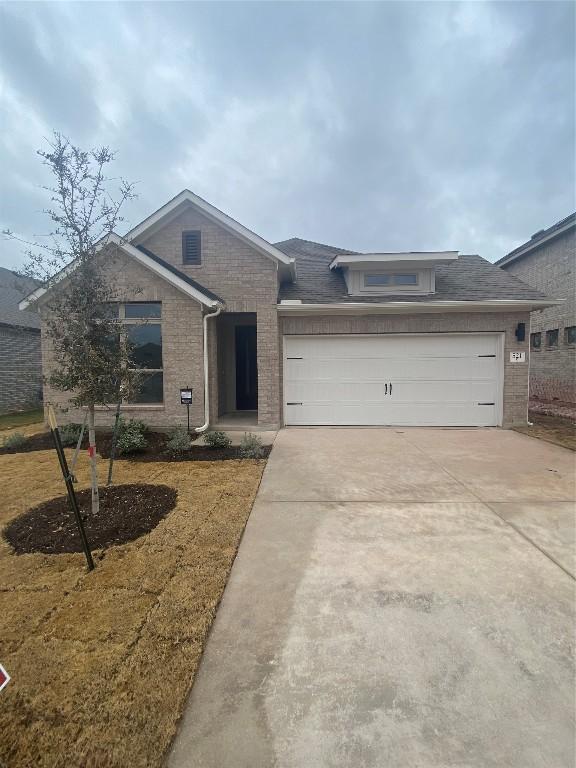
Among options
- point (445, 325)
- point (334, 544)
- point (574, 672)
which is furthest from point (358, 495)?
point (445, 325)

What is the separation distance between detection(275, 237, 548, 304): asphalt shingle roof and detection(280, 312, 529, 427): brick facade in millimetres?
437

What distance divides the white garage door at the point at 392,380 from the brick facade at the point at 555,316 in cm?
632

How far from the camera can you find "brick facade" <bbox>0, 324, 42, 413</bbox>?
1323cm

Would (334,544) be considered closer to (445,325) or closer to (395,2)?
(445,325)

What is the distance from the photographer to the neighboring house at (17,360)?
13.2 metres

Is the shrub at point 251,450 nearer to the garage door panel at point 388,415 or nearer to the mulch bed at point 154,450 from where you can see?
the mulch bed at point 154,450

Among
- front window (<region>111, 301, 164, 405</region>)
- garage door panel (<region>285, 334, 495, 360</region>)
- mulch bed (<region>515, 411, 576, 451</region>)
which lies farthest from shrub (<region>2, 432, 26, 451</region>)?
mulch bed (<region>515, 411, 576, 451</region>)

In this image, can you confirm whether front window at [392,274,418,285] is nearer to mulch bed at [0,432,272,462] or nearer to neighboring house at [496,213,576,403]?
mulch bed at [0,432,272,462]

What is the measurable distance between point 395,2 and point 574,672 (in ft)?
41.1

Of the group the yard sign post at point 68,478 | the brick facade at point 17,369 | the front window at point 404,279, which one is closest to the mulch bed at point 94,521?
the yard sign post at point 68,478

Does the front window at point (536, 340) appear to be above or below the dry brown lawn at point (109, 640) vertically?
above

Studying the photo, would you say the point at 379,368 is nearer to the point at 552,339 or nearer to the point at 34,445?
the point at 34,445

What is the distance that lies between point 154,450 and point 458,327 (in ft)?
24.9

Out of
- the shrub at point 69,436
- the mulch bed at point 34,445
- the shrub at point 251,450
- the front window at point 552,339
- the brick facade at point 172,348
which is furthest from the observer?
the front window at point 552,339
